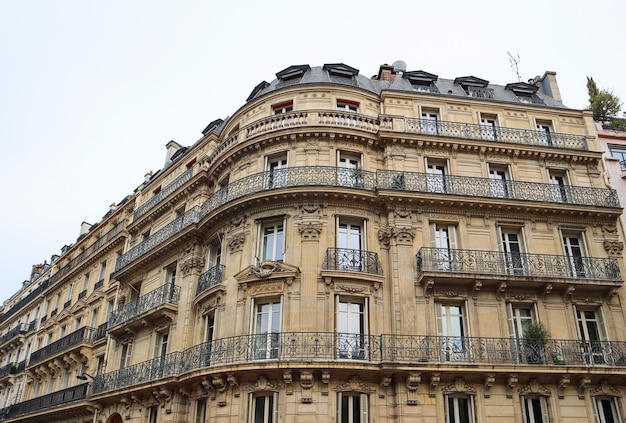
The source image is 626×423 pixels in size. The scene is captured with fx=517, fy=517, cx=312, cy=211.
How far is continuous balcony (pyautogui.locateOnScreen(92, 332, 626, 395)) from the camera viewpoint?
1392 cm

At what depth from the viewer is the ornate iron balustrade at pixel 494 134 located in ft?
59.7

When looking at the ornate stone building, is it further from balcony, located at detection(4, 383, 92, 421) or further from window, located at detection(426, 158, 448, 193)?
balcony, located at detection(4, 383, 92, 421)

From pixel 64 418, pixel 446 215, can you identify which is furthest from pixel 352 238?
pixel 64 418

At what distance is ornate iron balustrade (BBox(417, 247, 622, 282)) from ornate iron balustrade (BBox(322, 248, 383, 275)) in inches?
52.7

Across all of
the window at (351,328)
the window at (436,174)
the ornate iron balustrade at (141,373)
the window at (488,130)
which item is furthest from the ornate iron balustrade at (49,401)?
the window at (488,130)

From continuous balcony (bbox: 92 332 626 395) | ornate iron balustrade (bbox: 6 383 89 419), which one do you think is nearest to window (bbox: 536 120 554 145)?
continuous balcony (bbox: 92 332 626 395)

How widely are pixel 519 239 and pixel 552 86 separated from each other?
331 inches

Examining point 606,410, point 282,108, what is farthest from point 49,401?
point 606,410

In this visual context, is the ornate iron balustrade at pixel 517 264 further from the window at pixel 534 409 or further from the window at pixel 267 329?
the window at pixel 267 329

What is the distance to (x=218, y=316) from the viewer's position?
1593 cm

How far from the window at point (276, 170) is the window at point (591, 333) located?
10.0m

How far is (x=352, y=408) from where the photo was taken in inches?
536

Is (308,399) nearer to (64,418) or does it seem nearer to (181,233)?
(181,233)

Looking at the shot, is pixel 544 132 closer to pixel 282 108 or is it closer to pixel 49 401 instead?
pixel 282 108
